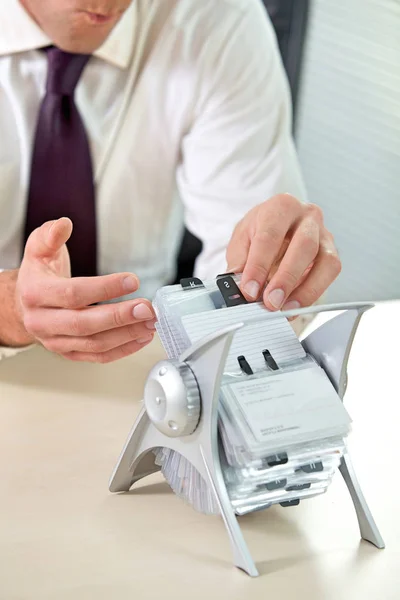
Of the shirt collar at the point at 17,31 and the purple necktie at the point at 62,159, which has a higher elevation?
the shirt collar at the point at 17,31

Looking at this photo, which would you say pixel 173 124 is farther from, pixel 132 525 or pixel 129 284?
pixel 132 525

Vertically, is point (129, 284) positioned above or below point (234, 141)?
above

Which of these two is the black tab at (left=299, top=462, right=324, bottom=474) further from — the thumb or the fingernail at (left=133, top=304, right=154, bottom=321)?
the thumb

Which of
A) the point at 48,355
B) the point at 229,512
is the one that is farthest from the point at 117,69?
the point at 229,512

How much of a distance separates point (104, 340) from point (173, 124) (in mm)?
740

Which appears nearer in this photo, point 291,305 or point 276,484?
point 276,484

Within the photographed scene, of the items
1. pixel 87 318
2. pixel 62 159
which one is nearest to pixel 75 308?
pixel 87 318

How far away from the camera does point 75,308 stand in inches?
33.3

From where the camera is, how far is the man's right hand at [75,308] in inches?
31.2

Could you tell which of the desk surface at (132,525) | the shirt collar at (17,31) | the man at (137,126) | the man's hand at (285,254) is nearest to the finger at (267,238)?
the man's hand at (285,254)

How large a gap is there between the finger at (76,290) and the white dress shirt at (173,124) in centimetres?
58

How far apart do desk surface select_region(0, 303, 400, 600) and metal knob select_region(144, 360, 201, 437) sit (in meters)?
0.11

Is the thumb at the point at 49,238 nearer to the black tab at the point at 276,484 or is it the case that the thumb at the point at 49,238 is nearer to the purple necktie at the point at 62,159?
the black tab at the point at 276,484

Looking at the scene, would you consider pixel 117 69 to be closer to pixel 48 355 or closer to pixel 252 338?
pixel 48 355
